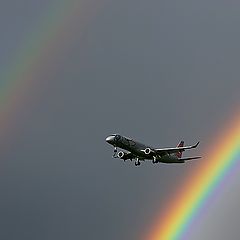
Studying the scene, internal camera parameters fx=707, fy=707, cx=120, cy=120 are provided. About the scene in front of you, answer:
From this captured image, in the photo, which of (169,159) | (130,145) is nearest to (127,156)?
(130,145)

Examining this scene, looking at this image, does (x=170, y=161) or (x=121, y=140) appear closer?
(x=121, y=140)

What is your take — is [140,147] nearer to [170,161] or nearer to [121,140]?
[121,140]

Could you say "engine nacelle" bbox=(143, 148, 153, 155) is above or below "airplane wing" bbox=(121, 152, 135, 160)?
above

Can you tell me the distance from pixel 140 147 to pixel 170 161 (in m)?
19.2

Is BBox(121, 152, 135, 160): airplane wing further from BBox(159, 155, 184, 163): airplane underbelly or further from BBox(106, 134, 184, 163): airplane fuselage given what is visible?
BBox(159, 155, 184, 163): airplane underbelly

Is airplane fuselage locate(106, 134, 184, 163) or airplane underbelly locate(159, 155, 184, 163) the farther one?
airplane underbelly locate(159, 155, 184, 163)

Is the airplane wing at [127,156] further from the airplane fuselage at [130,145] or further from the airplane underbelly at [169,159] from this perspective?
the airplane underbelly at [169,159]

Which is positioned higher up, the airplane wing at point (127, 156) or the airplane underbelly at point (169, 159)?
the airplane underbelly at point (169, 159)

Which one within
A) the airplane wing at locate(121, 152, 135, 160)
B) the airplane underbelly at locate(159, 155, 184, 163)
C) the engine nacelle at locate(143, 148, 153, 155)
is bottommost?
the airplane wing at locate(121, 152, 135, 160)

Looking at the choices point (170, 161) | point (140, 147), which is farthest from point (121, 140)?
point (170, 161)

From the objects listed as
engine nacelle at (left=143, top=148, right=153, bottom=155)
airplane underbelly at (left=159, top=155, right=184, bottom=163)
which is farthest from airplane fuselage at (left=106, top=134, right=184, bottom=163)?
airplane underbelly at (left=159, top=155, right=184, bottom=163)

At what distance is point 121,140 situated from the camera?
6432 inches

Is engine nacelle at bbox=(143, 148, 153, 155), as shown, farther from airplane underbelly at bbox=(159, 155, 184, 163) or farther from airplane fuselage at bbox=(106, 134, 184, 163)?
airplane underbelly at bbox=(159, 155, 184, 163)

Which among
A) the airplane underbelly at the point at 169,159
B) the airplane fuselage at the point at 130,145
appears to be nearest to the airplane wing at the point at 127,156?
the airplane fuselage at the point at 130,145
